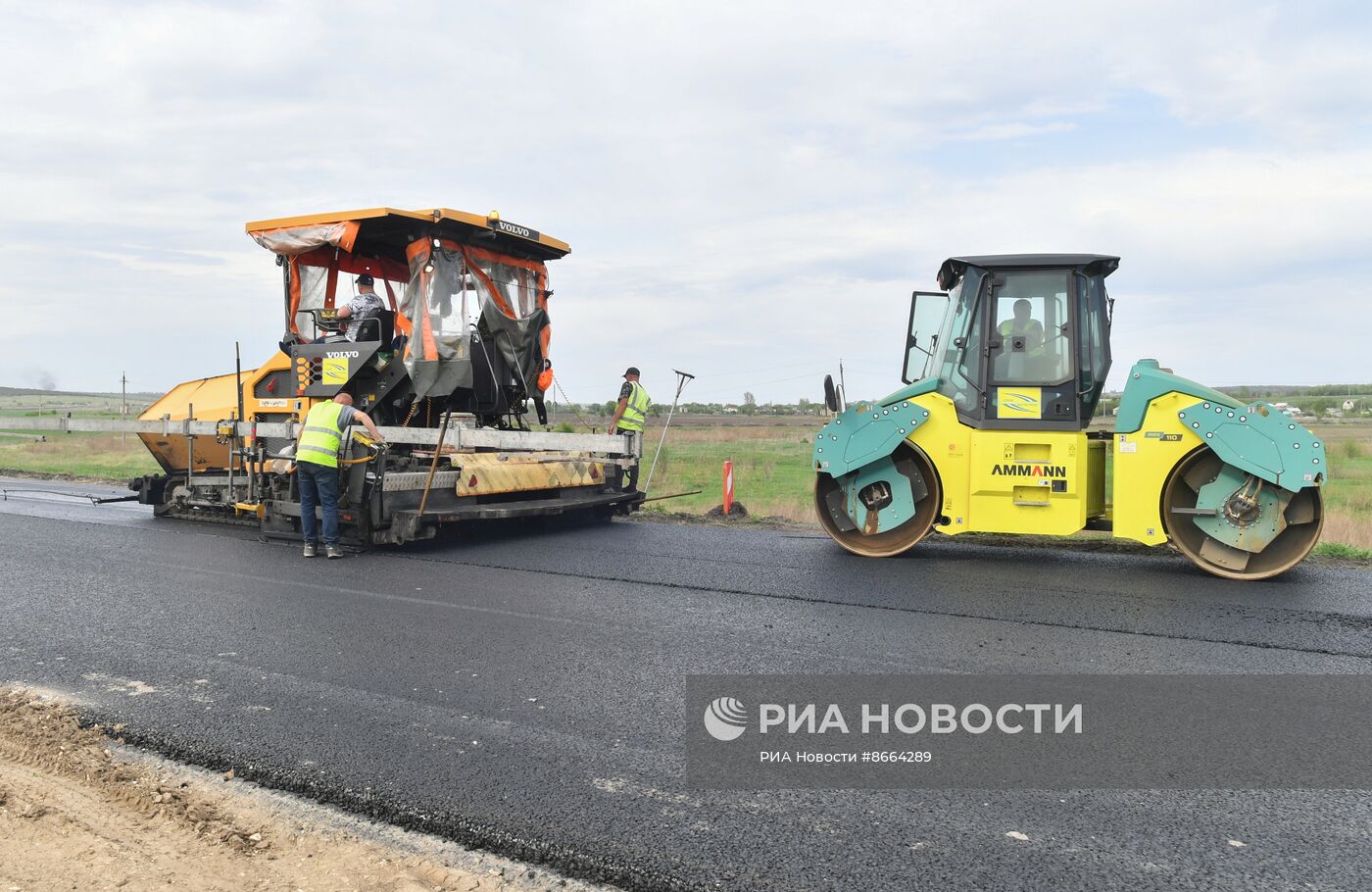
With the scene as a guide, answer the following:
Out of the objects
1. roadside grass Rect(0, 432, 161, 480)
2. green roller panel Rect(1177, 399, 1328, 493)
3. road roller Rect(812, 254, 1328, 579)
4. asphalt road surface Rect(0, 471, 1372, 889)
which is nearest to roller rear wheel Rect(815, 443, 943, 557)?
road roller Rect(812, 254, 1328, 579)

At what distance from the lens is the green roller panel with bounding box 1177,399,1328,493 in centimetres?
690

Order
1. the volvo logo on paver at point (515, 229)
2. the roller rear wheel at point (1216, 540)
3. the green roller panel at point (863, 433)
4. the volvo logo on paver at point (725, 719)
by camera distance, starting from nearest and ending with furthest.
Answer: the volvo logo on paver at point (725, 719) < the roller rear wheel at point (1216, 540) < the green roller panel at point (863, 433) < the volvo logo on paver at point (515, 229)

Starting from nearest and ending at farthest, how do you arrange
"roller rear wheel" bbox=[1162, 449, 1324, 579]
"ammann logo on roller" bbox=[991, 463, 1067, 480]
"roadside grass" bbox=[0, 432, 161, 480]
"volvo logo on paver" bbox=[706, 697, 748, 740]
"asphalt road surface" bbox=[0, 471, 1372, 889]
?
"asphalt road surface" bbox=[0, 471, 1372, 889] → "volvo logo on paver" bbox=[706, 697, 748, 740] → "roller rear wheel" bbox=[1162, 449, 1324, 579] → "ammann logo on roller" bbox=[991, 463, 1067, 480] → "roadside grass" bbox=[0, 432, 161, 480]

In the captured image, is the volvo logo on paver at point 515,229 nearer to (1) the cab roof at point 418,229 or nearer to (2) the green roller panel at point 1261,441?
(1) the cab roof at point 418,229

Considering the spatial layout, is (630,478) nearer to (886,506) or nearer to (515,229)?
(515,229)

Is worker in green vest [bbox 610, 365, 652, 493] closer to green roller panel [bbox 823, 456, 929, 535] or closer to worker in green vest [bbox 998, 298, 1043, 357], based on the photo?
green roller panel [bbox 823, 456, 929, 535]

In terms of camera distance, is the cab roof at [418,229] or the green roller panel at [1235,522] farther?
the cab roof at [418,229]

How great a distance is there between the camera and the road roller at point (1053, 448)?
7.12m

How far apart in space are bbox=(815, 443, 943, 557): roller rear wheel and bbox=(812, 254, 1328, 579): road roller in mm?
11

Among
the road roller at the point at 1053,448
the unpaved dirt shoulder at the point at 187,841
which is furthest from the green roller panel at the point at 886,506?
the unpaved dirt shoulder at the point at 187,841

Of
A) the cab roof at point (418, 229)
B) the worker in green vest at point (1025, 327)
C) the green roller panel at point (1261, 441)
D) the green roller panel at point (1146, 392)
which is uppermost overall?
the cab roof at point (418, 229)

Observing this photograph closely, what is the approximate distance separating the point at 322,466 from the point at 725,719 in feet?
17.3

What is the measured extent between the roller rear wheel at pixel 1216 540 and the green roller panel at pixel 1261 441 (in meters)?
0.17

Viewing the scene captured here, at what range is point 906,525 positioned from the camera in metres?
8.09
